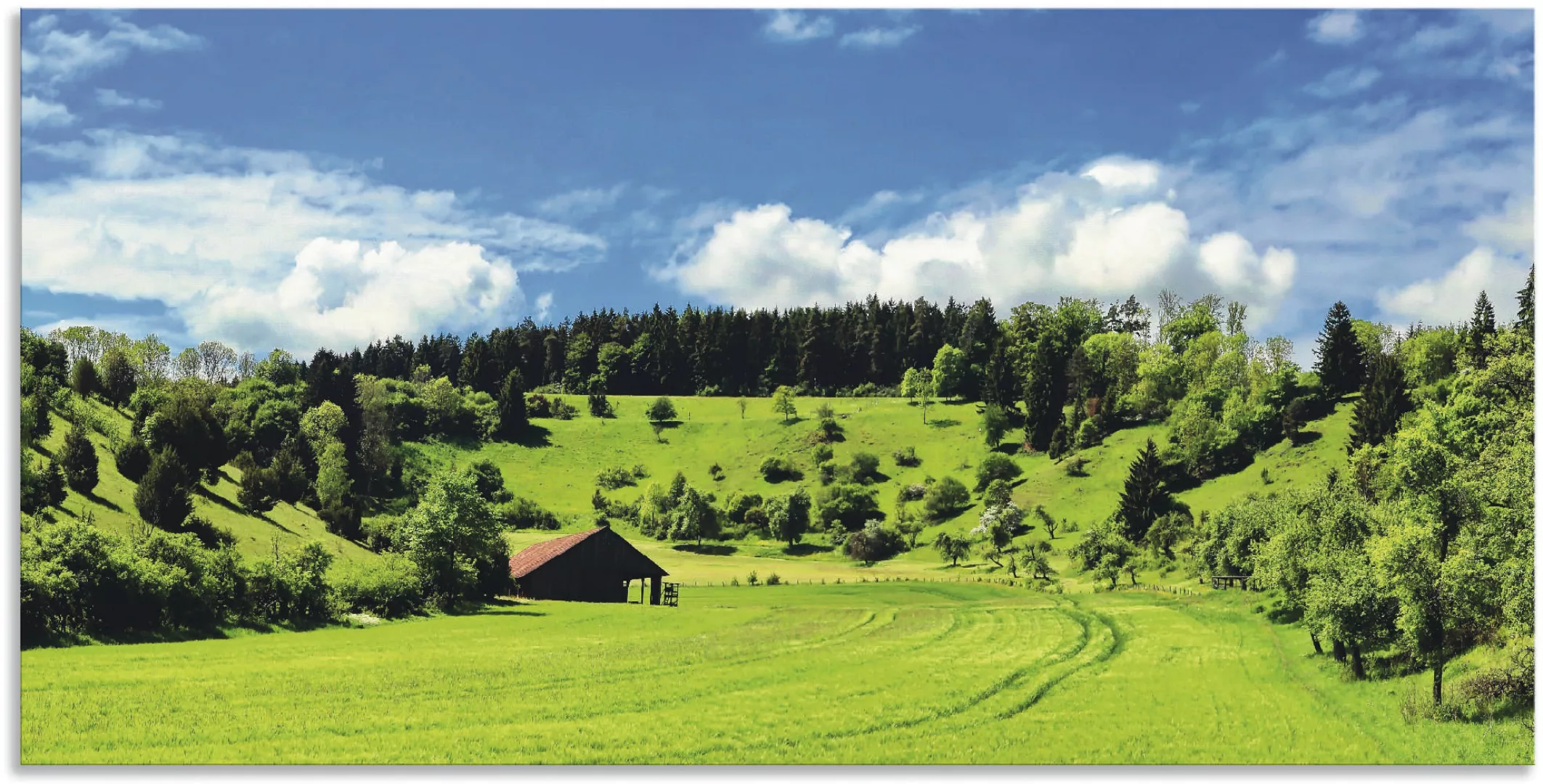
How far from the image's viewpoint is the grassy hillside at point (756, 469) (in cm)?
6094

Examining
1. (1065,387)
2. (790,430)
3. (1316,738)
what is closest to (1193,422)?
(1065,387)

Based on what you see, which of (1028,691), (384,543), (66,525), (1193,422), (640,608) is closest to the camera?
(1028,691)

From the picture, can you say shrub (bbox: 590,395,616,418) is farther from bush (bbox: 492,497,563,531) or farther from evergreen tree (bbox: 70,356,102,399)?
evergreen tree (bbox: 70,356,102,399)

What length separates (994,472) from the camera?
127375 mm

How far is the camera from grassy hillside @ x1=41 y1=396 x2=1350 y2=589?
2399 inches

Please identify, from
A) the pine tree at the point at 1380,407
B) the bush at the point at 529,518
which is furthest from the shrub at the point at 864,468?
the pine tree at the point at 1380,407

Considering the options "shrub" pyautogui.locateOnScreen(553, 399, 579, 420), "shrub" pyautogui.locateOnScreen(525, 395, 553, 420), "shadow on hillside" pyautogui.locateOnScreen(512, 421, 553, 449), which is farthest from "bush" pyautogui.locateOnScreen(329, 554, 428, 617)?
"shrub" pyautogui.locateOnScreen(553, 399, 579, 420)

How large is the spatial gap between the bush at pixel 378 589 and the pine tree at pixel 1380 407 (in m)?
92.1

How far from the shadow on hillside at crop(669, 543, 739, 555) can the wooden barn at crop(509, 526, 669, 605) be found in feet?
162

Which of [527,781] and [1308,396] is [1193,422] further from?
[527,781]

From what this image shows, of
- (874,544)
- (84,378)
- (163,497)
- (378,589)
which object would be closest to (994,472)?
(874,544)

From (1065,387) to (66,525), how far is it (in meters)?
137

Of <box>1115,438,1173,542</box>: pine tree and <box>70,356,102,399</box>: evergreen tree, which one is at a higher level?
<box>70,356,102,399</box>: evergreen tree

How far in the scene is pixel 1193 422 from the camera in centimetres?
11675
